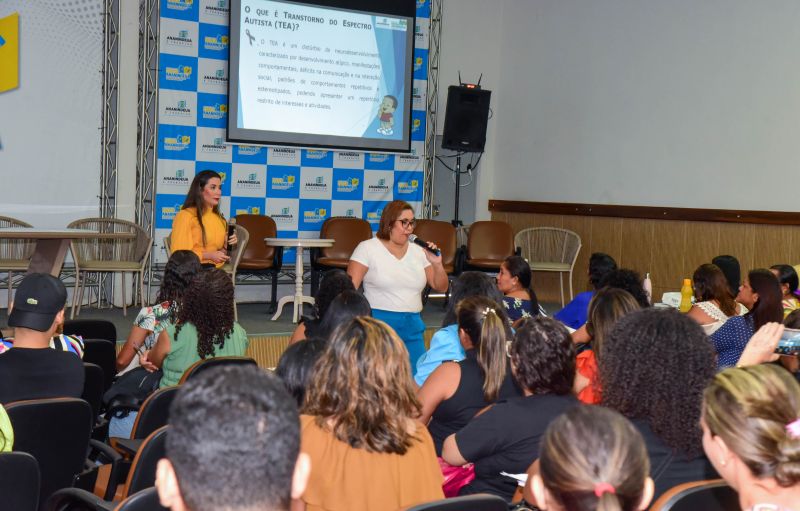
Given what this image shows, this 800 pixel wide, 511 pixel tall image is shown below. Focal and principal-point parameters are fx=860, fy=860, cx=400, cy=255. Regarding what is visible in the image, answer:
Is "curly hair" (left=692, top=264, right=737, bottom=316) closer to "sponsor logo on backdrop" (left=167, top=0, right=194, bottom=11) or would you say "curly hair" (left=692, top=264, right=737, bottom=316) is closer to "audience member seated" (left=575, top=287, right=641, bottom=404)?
"audience member seated" (left=575, top=287, right=641, bottom=404)

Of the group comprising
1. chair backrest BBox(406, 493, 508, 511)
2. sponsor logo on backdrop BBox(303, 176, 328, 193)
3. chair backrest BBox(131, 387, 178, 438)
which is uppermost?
sponsor logo on backdrop BBox(303, 176, 328, 193)

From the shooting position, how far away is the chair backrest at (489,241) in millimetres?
9008

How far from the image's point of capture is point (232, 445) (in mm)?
1115

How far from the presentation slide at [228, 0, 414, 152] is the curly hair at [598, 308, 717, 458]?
6854 millimetres

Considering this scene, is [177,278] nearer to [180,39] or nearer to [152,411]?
[152,411]

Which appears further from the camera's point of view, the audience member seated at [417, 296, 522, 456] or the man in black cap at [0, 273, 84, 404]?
the audience member seated at [417, 296, 522, 456]

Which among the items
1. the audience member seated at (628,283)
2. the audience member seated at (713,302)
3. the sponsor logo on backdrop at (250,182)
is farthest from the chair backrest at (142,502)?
the sponsor logo on backdrop at (250,182)

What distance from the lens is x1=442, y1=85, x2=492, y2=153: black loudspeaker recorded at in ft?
31.0

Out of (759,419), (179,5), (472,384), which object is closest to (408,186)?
(179,5)

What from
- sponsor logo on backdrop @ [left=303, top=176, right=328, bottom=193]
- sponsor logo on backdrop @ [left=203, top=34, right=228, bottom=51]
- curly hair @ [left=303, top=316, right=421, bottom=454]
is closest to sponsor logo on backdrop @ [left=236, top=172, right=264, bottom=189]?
sponsor logo on backdrop @ [left=303, top=176, right=328, bottom=193]

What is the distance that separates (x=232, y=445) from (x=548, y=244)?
8841 mm

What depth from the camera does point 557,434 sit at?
4.58 ft

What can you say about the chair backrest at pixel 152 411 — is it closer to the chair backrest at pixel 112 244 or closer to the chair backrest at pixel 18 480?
the chair backrest at pixel 18 480

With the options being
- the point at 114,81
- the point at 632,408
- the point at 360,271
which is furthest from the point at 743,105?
the point at 632,408
